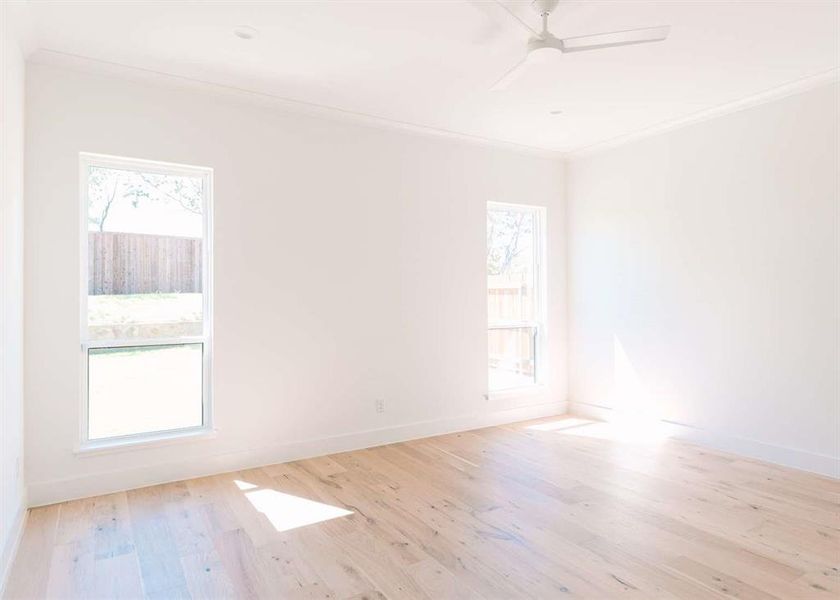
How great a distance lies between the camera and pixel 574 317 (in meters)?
5.32

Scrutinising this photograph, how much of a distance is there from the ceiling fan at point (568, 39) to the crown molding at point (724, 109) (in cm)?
180

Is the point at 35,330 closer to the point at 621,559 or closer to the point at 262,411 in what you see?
the point at 262,411

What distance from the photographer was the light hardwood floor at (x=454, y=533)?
217 cm

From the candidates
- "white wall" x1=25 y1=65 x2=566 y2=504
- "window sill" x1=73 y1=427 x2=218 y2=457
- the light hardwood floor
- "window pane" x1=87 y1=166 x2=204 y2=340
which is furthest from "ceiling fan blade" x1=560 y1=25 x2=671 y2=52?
"window sill" x1=73 y1=427 x2=218 y2=457

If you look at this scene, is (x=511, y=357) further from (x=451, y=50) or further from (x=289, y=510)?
(x=451, y=50)

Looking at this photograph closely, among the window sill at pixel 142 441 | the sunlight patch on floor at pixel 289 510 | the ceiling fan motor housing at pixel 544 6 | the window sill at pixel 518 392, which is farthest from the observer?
the window sill at pixel 518 392

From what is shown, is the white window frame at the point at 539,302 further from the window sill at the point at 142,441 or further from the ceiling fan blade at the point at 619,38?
the window sill at the point at 142,441

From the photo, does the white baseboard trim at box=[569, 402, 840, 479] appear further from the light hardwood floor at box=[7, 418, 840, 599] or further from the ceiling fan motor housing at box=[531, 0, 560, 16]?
the ceiling fan motor housing at box=[531, 0, 560, 16]

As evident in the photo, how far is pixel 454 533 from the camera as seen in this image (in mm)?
2625

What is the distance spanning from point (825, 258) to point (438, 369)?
2.98 metres

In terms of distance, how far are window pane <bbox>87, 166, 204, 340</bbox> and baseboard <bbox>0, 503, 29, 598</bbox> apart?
109 centimetres

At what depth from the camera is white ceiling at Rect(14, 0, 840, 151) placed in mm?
2580

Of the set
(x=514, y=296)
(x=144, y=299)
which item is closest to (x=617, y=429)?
(x=514, y=296)

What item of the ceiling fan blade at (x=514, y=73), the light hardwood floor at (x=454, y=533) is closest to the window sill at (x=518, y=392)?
the light hardwood floor at (x=454, y=533)
